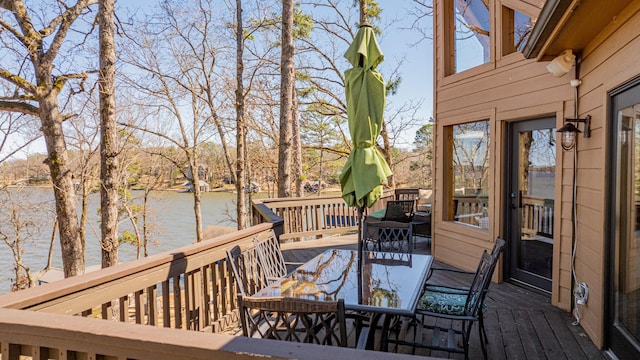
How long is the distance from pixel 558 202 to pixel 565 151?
0.53 metres

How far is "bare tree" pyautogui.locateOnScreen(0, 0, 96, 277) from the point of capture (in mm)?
6359

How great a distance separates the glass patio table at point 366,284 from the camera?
2.18 metres

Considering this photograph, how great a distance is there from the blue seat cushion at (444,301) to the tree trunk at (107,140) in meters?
4.68

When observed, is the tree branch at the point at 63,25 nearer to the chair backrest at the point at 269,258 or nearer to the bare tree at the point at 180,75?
the chair backrest at the point at 269,258

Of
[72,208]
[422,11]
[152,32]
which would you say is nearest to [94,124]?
[152,32]

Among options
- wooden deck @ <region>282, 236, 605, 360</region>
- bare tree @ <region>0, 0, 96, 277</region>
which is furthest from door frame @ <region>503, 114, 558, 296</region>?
bare tree @ <region>0, 0, 96, 277</region>

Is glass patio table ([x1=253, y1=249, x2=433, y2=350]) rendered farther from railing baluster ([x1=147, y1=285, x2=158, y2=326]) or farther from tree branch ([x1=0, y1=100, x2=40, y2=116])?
tree branch ([x1=0, y1=100, x2=40, y2=116])

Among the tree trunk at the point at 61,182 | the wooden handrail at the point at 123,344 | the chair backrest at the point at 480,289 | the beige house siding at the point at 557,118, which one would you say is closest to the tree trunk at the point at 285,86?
the beige house siding at the point at 557,118

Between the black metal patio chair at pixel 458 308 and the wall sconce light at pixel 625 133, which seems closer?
the black metal patio chair at pixel 458 308

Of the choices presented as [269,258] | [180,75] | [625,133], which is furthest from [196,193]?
[625,133]

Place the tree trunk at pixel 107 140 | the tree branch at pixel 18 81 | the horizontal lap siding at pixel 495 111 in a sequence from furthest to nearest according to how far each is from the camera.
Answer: the tree branch at pixel 18 81 → the tree trunk at pixel 107 140 → the horizontal lap siding at pixel 495 111

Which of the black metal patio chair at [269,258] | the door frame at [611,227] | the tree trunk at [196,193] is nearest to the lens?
the door frame at [611,227]

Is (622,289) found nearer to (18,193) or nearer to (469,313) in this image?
(469,313)

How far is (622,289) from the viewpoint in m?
2.68
